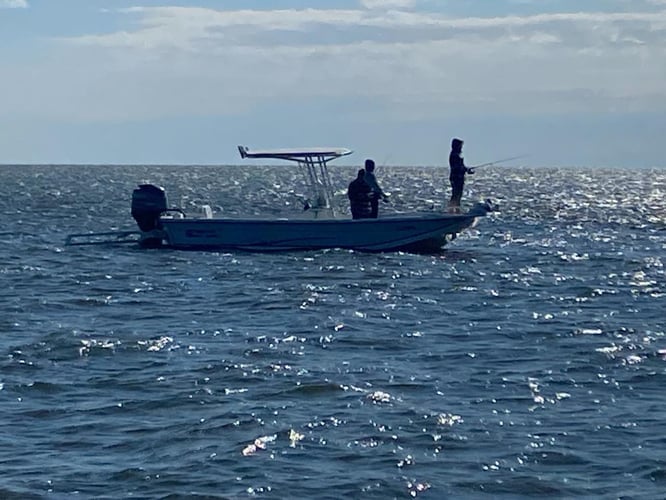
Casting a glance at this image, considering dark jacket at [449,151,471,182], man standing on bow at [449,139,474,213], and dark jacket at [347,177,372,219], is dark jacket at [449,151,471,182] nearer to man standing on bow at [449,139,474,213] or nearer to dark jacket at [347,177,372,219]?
man standing on bow at [449,139,474,213]

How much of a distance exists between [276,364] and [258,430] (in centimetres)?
347

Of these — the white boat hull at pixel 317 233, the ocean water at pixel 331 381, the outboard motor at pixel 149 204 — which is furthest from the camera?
the outboard motor at pixel 149 204

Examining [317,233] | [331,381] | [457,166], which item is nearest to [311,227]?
Answer: [317,233]

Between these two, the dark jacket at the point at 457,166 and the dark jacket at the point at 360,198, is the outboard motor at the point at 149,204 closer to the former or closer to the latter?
the dark jacket at the point at 360,198

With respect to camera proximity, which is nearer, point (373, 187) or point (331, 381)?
point (331, 381)

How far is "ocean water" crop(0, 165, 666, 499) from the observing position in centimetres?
1244

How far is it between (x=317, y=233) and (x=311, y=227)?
0.22 m

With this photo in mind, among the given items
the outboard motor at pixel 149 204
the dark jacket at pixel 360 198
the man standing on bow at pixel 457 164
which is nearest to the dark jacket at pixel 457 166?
the man standing on bow at pixel 457 164

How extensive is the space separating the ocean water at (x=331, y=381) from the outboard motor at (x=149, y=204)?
108 inches

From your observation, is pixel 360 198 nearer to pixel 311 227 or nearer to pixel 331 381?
pixel 311 227

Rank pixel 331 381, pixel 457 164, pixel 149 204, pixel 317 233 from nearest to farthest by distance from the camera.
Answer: pixel 331 381
pixel 457 164
pixel 317 233
pixel 149 204

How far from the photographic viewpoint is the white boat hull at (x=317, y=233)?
32469 mm

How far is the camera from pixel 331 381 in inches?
640

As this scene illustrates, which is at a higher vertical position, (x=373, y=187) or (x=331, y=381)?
(x=373, y=187)
